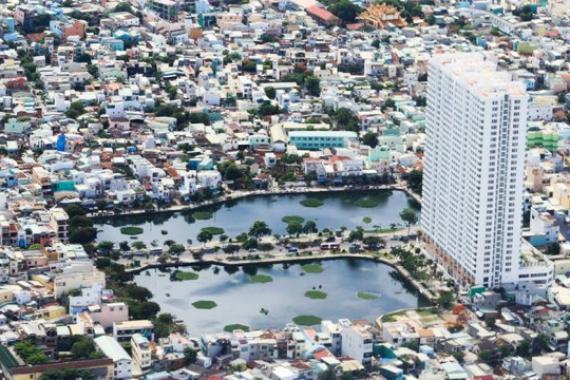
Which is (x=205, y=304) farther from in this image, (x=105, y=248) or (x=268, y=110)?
(x=268, y=110)

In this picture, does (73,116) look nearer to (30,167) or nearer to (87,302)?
(30,167)

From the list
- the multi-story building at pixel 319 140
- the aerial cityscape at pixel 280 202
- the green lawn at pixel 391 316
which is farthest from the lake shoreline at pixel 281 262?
the multi-story building at pixel 319 140

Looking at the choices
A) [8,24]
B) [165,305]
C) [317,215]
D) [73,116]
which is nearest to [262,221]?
[317,215]

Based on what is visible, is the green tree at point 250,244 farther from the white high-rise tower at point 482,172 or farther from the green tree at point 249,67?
the green tree at point 249,67

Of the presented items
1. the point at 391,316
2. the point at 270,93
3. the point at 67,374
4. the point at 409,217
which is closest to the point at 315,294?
the point at 391,316

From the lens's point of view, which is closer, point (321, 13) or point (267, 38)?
point (267, 38)

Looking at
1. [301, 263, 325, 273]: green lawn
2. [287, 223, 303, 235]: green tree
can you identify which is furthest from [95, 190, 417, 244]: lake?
[301, 263, 325, 273]: green lawn
